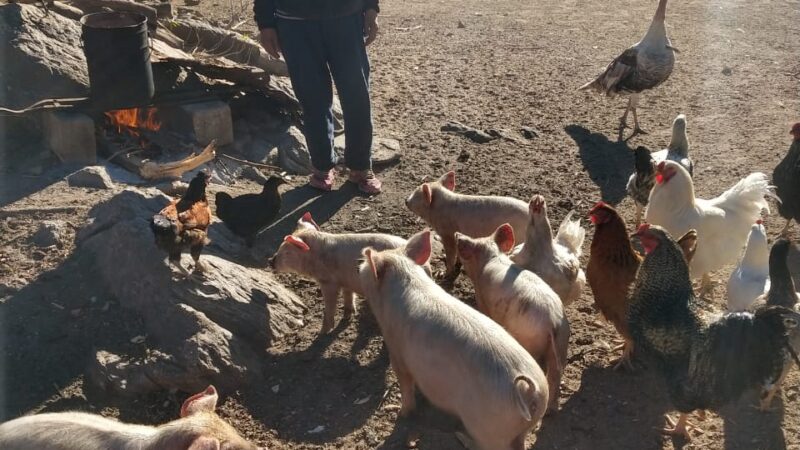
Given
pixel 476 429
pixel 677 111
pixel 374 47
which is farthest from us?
pixel 374 47

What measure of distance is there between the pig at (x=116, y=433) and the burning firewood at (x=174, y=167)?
391cm

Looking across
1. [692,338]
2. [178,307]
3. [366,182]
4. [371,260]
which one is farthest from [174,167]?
[692,338]

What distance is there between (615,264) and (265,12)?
4174 millimetres

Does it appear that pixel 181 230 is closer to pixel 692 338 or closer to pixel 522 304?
pixel 522 304

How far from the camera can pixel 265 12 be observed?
7.50 meters

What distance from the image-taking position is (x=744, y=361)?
4.60 metres

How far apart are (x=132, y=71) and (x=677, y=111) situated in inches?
281

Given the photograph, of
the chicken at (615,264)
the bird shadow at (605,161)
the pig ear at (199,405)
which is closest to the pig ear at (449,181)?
the chicken at (615,264)

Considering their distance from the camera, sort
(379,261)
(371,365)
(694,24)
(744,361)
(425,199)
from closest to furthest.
→ (744,361)
(379,261)
(371,365)
(425,199)
(694,24)

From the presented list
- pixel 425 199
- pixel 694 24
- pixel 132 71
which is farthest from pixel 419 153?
pixel 694 24

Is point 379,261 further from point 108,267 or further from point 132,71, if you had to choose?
point 132,71

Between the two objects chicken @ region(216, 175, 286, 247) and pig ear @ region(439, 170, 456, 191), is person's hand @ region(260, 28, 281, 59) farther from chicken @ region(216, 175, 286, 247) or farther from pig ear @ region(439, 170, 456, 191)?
pig ear @ region(439, 170, 456, 191)

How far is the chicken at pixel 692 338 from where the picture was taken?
4.59 metres

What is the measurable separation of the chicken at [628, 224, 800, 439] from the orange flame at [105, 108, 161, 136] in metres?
5.39
